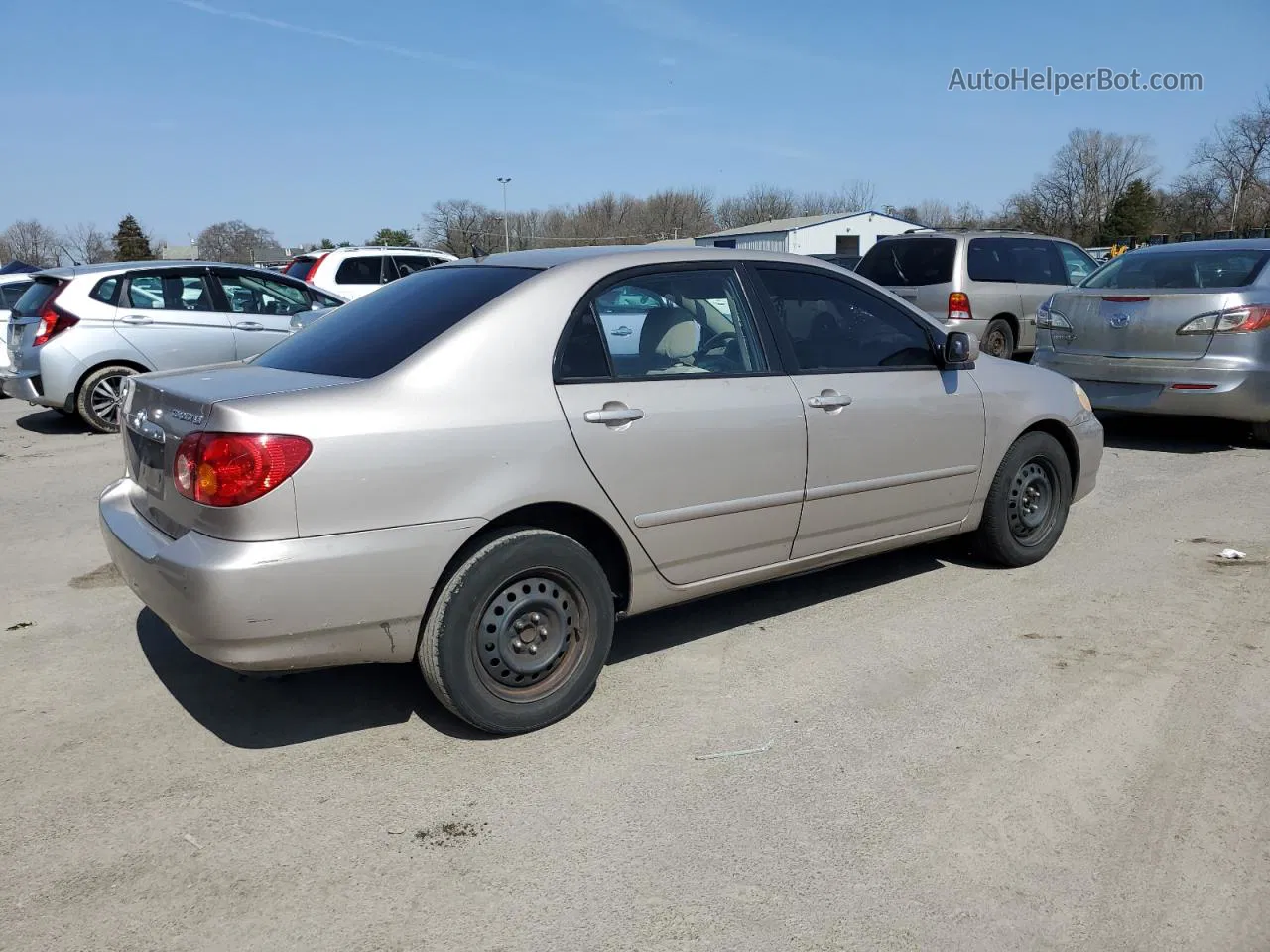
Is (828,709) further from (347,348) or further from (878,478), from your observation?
(347,348)

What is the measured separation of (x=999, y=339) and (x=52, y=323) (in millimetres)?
10154

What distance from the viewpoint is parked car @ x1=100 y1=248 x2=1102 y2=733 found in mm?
3061

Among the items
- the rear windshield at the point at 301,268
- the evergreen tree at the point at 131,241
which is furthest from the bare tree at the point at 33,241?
the rear windshield at the point at 301,268

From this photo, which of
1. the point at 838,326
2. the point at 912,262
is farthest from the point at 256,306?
the point at 838,326

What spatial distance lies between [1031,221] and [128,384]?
6425cm

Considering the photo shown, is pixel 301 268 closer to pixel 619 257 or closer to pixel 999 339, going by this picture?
pixel 999 339

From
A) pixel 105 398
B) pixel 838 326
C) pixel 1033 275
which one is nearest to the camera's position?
pixel 838 326

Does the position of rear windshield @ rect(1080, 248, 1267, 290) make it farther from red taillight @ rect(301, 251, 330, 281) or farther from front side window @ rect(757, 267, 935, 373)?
red taillight @ rect(301, 251, 330, 281)

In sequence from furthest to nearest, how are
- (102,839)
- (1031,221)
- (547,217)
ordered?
(547,217), (1031,221), (102,839)

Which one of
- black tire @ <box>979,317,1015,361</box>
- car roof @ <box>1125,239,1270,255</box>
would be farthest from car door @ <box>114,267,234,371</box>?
car roof @ <box>1125,239,1270,255</box>

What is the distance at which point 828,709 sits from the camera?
12.2ft

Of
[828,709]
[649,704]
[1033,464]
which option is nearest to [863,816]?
[828,709]

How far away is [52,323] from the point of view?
9.47 metres

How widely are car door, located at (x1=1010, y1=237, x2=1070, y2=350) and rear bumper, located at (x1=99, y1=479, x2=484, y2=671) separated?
10.6 m
